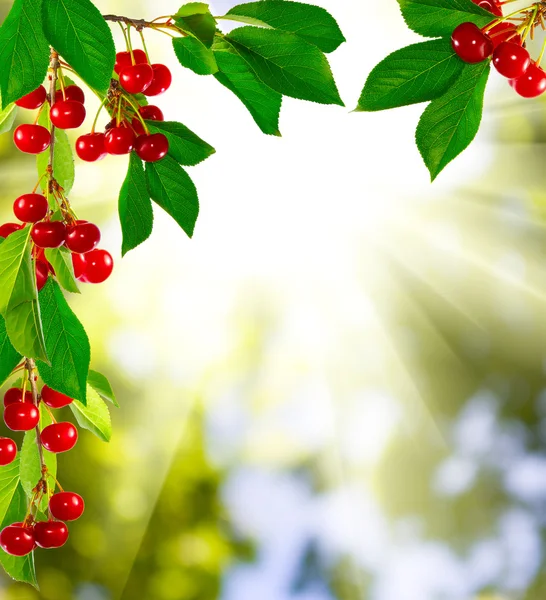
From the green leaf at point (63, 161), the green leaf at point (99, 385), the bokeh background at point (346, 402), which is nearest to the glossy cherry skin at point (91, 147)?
the green leaf at point (63, 161)

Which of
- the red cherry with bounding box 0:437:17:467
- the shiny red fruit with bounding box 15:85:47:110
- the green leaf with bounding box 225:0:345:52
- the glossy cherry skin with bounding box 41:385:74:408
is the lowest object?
the red cherry with bounding box 0:437:17:467

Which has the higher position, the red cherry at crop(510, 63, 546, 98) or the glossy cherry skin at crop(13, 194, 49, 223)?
the red cherry at crop(510, 63, 546, 98)

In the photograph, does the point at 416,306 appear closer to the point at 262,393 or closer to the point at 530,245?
the point at 530,245

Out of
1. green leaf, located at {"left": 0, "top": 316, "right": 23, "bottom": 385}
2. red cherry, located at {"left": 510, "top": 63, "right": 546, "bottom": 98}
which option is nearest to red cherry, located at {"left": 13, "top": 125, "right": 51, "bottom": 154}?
green leaf, located at {"left": 0, "top": 316, "right": 23, "bottom": 385}

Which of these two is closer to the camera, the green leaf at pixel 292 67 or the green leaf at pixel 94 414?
the green leaf at pixel 292 67

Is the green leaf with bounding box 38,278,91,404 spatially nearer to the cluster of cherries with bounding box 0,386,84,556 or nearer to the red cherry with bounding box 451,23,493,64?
the cluster of cherries with bounding box 0,386,84,556

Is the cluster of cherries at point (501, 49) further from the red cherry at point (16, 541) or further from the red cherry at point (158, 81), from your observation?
the red cherry at point (16, 541)

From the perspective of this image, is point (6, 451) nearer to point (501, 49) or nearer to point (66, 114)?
point (66, 114)

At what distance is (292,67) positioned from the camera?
28cm

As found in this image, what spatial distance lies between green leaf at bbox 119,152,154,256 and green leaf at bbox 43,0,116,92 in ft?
0.34

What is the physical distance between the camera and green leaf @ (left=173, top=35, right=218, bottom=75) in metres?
0.29

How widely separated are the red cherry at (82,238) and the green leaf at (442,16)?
0.16m

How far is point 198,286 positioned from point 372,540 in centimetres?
68

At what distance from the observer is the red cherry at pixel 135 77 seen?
34 cm
